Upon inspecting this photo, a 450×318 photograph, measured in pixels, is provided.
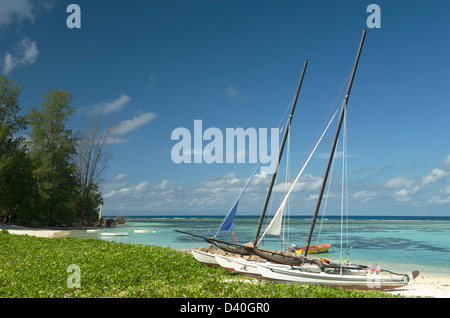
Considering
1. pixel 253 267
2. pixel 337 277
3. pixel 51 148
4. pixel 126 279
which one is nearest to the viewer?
pixel 126 279

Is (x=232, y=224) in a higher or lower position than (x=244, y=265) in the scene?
higher

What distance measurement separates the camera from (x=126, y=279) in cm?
1257

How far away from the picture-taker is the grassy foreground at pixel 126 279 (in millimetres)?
10664

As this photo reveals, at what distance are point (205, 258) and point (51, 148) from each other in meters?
45.1

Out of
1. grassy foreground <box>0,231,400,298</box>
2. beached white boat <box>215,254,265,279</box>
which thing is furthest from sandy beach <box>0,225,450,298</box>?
beached white boat <box>215,254,265,279</box>

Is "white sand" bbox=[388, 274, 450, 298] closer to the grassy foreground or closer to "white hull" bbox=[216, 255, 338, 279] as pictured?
the grassy foreground

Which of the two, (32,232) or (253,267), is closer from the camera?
(253,267)

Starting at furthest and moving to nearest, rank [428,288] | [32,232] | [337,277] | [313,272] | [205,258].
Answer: [32,232] → [428,288] → [205,258] → [313,272] → [337,277]

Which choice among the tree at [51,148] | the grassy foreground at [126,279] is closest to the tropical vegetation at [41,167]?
the tree at [51,148]

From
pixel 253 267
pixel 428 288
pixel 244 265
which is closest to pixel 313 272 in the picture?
pixel 253 267

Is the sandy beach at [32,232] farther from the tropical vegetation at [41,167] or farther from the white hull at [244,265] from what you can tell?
the white hull at [244,265]

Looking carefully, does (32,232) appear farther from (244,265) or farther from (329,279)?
(329,279)
